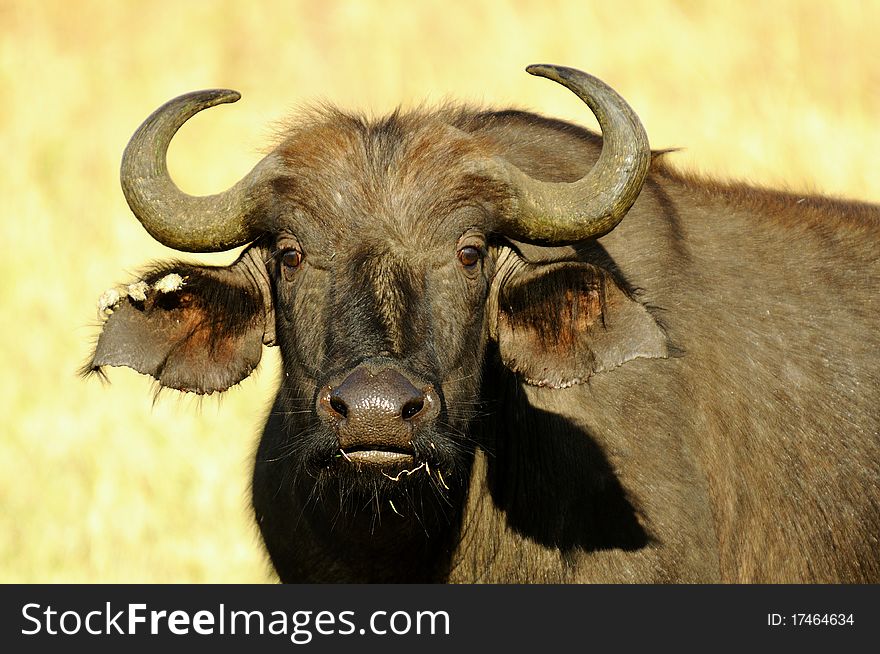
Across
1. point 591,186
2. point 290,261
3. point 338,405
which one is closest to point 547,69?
point 591,186

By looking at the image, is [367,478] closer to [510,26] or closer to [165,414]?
[165,414]

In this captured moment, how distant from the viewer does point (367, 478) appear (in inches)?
219

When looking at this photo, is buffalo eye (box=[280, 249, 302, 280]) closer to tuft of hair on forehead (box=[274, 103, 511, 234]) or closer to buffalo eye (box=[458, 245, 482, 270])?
tuft of hair on forehead (box=[274, 103, 511, 234])

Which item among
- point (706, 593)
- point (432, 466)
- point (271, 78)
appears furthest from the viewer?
point (271, 78)

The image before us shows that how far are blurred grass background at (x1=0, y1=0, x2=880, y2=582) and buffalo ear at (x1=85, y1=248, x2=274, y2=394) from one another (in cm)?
425

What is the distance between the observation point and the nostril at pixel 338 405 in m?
5.11

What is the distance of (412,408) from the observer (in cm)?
518

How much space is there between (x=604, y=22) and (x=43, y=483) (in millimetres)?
8826

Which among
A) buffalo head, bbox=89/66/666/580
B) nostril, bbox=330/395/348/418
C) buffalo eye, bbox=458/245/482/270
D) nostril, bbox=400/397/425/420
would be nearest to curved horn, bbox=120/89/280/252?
buffalo head, bbox=89/66/666/580

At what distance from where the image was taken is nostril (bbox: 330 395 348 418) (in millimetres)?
5109

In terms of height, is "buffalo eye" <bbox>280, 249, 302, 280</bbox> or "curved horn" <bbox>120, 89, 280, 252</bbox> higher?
"curved horn" <bbox>120, 89, 280, 252</bbox>

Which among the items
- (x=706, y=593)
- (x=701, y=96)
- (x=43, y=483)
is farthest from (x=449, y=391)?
(x=701, y=96)

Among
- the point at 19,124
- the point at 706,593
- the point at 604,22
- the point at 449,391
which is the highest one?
the point at 604,22

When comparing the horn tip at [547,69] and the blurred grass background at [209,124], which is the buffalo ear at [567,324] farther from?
the blurred grass background at [209,124]
